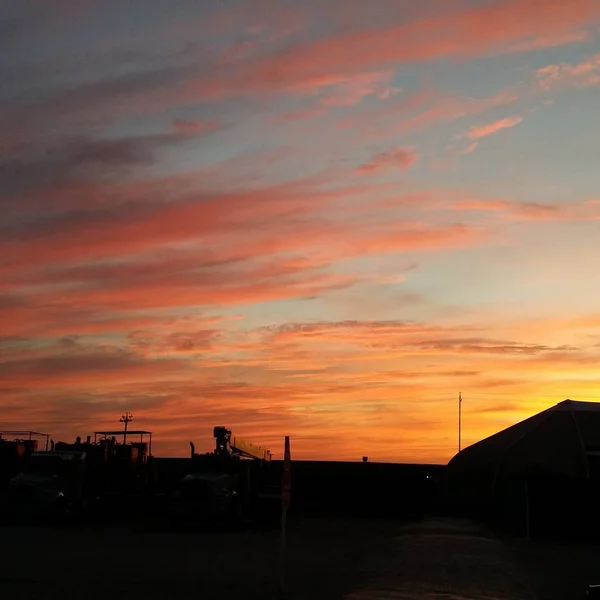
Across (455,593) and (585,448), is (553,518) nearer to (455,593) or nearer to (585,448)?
(585,448)

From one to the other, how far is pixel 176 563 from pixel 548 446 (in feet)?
82.6

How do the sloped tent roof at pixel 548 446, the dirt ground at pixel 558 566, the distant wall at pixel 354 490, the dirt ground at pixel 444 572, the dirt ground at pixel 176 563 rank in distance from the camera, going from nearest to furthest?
the dirt ground at pixel 176 563 < the dirt ground at pixel 444 572 < the dirt ground at pixel 558 566 < the sloped tent roof at pixel 548 446 < the distant wall at pixel 354 490

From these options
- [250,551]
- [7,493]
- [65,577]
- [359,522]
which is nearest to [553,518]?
[359,522]

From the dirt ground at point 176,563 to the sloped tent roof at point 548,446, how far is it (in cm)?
1020

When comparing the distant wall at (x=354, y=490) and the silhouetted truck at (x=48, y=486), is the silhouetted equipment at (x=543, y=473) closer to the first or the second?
the distant wall at (x=354, y=490)

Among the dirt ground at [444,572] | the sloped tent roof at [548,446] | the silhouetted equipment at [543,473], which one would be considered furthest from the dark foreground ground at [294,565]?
the sloped tent roof at [548,446]

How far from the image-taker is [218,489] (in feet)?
124

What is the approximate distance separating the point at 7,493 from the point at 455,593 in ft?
82.1

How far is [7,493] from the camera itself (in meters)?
38.2

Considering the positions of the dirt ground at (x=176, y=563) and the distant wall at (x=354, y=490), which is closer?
the dirt ground at (x=176, y=563)

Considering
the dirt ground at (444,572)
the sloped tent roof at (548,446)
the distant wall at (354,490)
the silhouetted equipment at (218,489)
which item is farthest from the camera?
the distant wall at (354,490)

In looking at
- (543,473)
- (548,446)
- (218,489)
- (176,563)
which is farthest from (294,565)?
(548,446)

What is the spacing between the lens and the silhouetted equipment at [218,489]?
1462 inches

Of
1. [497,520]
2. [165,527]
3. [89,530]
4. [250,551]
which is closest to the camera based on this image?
[250,551]
